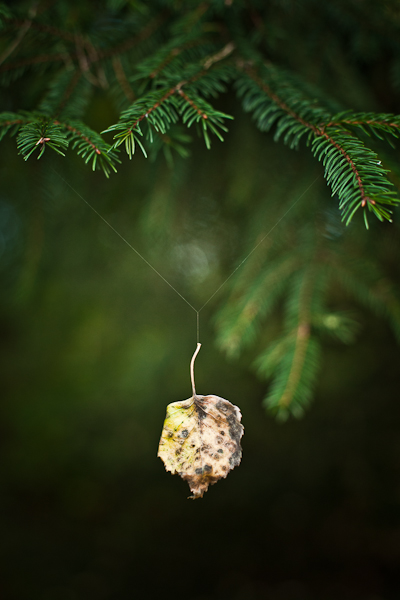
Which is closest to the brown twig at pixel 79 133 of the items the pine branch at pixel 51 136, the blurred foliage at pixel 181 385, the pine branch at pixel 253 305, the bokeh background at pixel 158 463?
the pine branch at pixel 51 136

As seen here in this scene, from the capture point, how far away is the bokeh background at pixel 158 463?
233 cm

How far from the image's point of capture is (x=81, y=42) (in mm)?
817

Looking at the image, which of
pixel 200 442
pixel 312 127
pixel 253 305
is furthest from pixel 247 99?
pixel 200 442

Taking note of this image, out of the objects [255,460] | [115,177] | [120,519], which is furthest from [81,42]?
[120,519]

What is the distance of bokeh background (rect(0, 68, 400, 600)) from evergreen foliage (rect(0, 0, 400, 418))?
2.51ft

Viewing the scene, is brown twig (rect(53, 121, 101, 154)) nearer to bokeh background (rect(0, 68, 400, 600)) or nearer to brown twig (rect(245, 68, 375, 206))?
brown twig (rect(245, 68, 375, 206))

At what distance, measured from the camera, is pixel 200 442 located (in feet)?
1.82

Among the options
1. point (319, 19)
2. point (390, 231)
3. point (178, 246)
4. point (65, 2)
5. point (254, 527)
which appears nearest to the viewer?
point (65, 2)

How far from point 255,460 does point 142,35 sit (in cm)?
290

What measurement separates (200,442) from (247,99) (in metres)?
0.68

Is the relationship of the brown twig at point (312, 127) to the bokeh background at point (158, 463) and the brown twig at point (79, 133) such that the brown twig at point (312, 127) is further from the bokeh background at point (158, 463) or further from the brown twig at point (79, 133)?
the bokeh background at point (158, 463)

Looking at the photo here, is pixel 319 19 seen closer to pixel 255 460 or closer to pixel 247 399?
pixel 247 399

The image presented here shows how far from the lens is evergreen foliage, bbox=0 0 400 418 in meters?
0.55

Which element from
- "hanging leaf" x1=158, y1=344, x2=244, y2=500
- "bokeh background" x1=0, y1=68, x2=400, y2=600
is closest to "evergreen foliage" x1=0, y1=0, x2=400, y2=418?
"hanging leaf" x1=158, y1=344, x2=244, y2=500
